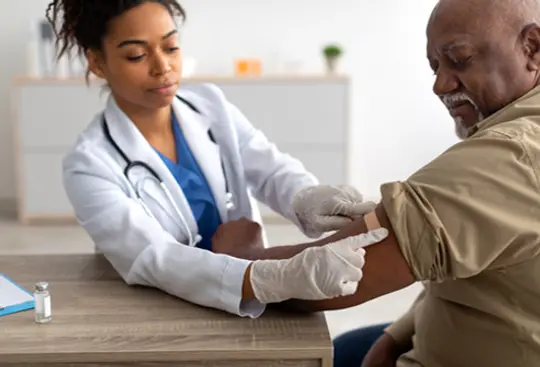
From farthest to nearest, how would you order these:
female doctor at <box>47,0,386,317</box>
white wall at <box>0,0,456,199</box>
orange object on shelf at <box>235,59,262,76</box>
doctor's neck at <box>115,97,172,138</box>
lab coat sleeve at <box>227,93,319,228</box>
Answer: white wall at <box>0,0,456,199</box>, orange object on shelf at <box>235,59,262,76</box>, lab coat sleeve at <box>227,93,319,228</box>, doctor's neck at <box>115,97,172,138</box>, female doctor at <box>47,0,386,317</box>

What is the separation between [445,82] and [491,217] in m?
0.29

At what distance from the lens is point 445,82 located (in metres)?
1.22

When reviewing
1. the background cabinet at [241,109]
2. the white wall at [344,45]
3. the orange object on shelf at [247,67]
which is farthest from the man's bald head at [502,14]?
the white wall at [344,45]

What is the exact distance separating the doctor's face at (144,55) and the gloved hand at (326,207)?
1.28 feet

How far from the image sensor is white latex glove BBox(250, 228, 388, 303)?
112 centimetres

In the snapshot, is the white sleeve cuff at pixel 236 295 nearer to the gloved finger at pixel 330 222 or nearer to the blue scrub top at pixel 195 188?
the gloved finger at pixel 330 222

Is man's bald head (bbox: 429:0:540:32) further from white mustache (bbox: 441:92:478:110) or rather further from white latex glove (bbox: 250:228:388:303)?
white latex glove (bbox: 250:228:388:303)

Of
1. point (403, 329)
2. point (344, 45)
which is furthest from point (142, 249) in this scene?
point (344, 45)

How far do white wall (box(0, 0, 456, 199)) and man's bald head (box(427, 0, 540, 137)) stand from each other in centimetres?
368

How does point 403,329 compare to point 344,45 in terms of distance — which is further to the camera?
point 344,45

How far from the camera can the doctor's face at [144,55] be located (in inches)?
60.6

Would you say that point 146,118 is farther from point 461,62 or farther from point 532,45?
point 532,45

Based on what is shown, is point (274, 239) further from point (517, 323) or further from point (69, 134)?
point (517, 323)

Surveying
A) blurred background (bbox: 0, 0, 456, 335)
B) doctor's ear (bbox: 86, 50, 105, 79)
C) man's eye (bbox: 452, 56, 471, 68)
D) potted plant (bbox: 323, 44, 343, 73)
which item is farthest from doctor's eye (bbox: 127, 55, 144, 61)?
potted plant (bbox: 323, 44, 343, 73)
